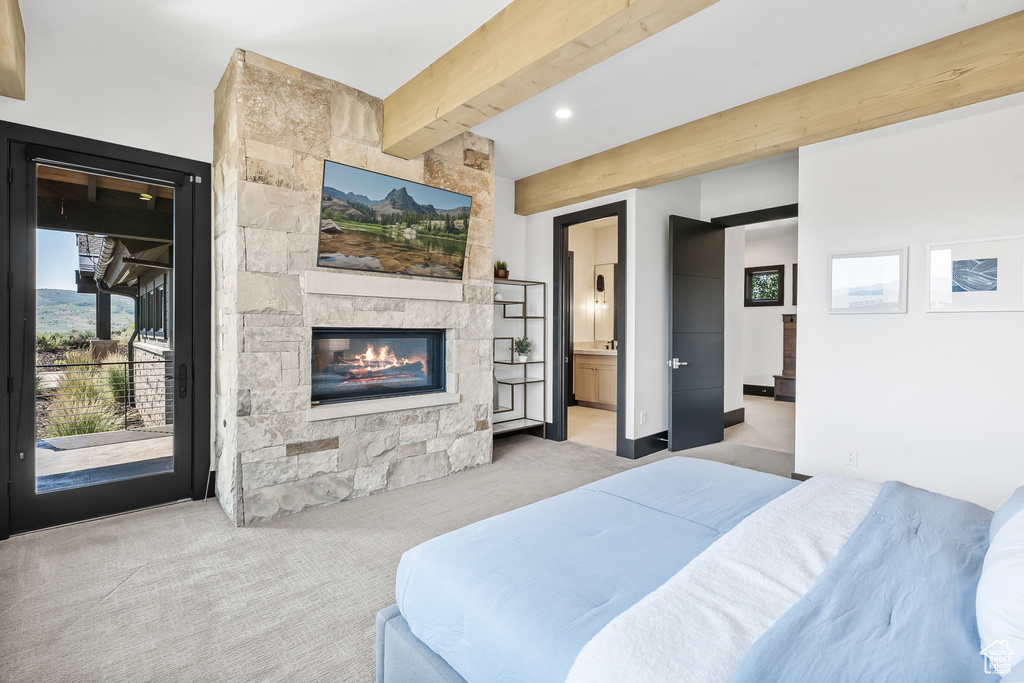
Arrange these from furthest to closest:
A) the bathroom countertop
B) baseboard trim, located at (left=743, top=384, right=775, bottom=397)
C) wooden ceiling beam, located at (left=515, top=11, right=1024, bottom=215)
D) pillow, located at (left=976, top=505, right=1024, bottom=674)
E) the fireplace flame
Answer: baseboard trim, located at (left=743, top=384, right=775, bottom=397), the bathroom countertop, the fireplace flame, wooden ceiling beam, located at (left=515, top=11, right=1024, bottom=215), pillow, located at (left=976, top=505, right=1024, bottom=674)

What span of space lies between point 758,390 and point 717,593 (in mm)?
8208

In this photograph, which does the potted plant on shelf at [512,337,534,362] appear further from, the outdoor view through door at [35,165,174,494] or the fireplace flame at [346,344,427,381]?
the outdoor view through door at [35,165,174,494]

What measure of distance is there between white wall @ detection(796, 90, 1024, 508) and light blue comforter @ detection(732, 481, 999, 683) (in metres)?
1.80

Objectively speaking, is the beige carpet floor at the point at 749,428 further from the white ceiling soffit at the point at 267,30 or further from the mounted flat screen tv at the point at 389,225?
the white ceiling soffit at the point at 267,30

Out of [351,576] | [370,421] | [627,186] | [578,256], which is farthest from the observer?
[578,256]

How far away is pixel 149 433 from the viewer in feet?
10.5

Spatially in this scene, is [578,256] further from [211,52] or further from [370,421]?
[211,52]

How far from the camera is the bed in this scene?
916 millimetres

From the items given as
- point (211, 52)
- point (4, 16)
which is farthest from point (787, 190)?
point (4, 16)

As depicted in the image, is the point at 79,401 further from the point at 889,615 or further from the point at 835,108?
the point at 835,108

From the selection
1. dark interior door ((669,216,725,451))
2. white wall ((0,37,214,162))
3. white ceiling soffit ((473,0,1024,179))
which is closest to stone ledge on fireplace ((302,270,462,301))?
white wall ((0,37,214,162))

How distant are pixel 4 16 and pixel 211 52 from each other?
94 centimetres

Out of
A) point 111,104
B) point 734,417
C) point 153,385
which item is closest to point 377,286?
point 153,385

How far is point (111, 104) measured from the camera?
9.82ft
